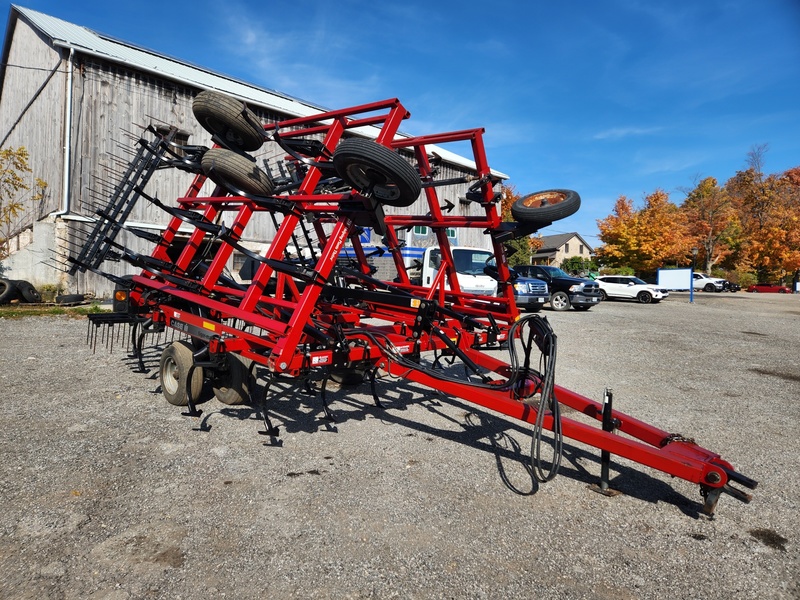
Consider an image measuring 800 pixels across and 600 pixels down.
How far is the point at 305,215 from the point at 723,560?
4.03 meters

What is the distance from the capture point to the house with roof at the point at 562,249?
7069cm

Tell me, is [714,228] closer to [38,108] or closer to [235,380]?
[38,108]

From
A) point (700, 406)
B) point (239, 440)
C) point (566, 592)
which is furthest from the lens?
point (700, 406)

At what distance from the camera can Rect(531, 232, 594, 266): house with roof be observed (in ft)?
232

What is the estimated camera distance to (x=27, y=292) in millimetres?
12688

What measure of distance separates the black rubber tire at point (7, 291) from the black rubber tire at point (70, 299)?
3.29 feet

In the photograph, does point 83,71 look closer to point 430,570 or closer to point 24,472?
point 24,472

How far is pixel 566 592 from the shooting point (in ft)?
8.11

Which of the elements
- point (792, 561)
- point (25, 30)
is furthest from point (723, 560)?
point (25, 30)

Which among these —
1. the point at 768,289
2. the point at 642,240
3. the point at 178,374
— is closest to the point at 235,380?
the point at 178,374

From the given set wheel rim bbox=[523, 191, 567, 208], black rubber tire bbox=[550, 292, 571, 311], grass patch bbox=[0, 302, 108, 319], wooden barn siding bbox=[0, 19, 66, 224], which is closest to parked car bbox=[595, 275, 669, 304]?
black rubber tire bbox=[550, 292, 571, 311]

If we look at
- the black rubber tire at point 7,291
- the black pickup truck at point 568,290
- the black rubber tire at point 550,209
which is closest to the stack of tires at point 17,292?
the black rubber tire at point 7,291

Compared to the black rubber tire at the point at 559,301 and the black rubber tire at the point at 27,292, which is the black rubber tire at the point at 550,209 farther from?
the black rubber tire at the point at 559,301

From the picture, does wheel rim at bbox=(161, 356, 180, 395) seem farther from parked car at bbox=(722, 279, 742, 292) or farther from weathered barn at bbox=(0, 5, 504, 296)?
parked car at bbox=(722, 279, 742, 292)
